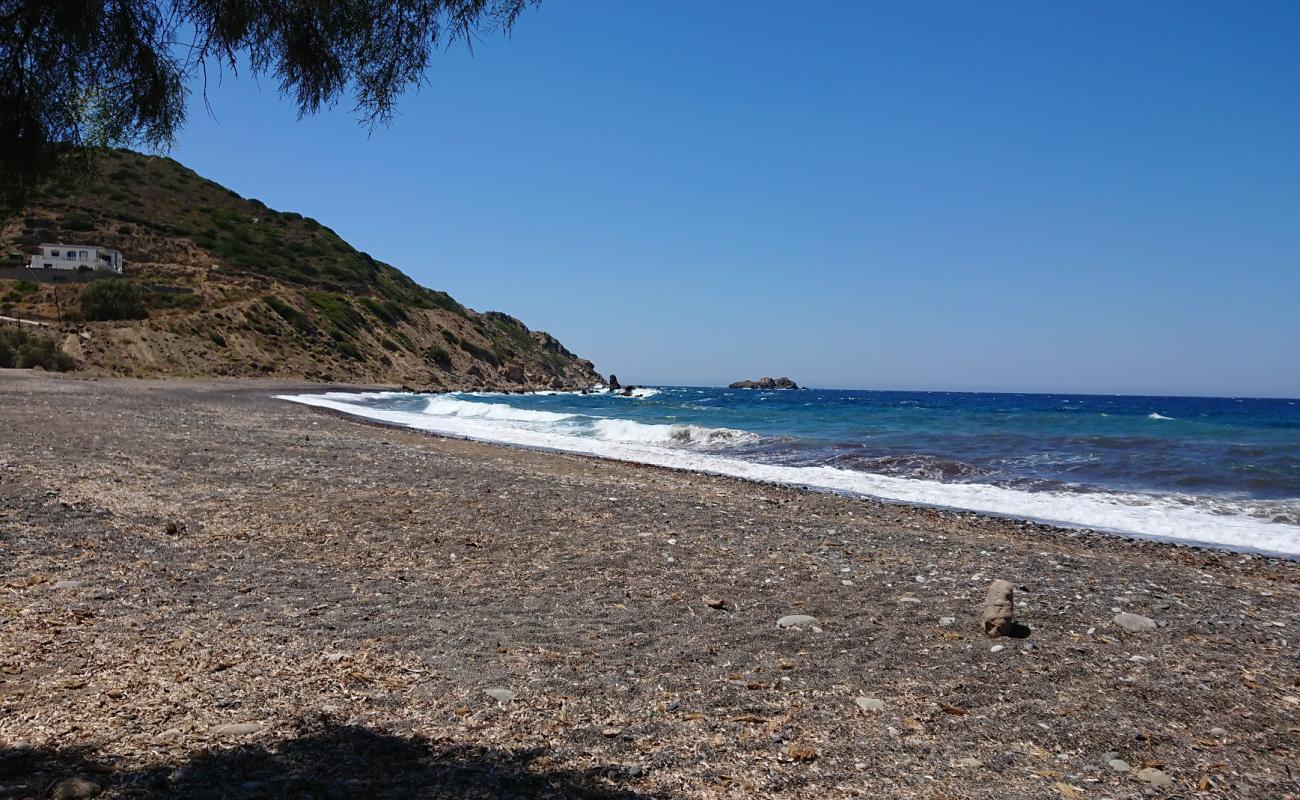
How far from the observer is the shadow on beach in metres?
3.49

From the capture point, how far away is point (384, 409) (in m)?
41.2

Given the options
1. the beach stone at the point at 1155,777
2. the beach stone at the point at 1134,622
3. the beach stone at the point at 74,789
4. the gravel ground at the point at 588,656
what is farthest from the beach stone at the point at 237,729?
the beach stone at the point at 1134,622

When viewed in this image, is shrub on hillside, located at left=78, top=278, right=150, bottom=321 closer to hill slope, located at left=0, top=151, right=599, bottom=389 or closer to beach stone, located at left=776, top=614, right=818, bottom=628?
hill slope, located at left=0, top=151, right=599, bottom=389

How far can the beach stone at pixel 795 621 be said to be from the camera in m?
6.52

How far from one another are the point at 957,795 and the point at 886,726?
77 cm

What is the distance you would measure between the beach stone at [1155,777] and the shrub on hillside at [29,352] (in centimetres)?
5026

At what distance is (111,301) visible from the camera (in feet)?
180

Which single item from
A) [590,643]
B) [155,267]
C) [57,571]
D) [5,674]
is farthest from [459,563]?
[155,267]

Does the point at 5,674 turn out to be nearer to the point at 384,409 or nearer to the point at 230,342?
the point at 384,409

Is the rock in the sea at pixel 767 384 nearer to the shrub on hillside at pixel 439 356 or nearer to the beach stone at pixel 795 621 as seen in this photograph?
the shrub on hillside at pixel 439 356

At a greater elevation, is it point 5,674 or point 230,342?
point 230,342

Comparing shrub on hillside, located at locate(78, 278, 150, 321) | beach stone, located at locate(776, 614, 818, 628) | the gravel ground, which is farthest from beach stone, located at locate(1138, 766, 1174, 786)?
shrub on hillside, located at locate(78, 278, 150, 321)

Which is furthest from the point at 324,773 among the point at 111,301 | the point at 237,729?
the point at 111,301

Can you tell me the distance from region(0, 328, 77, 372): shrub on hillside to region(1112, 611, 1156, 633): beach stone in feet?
162
